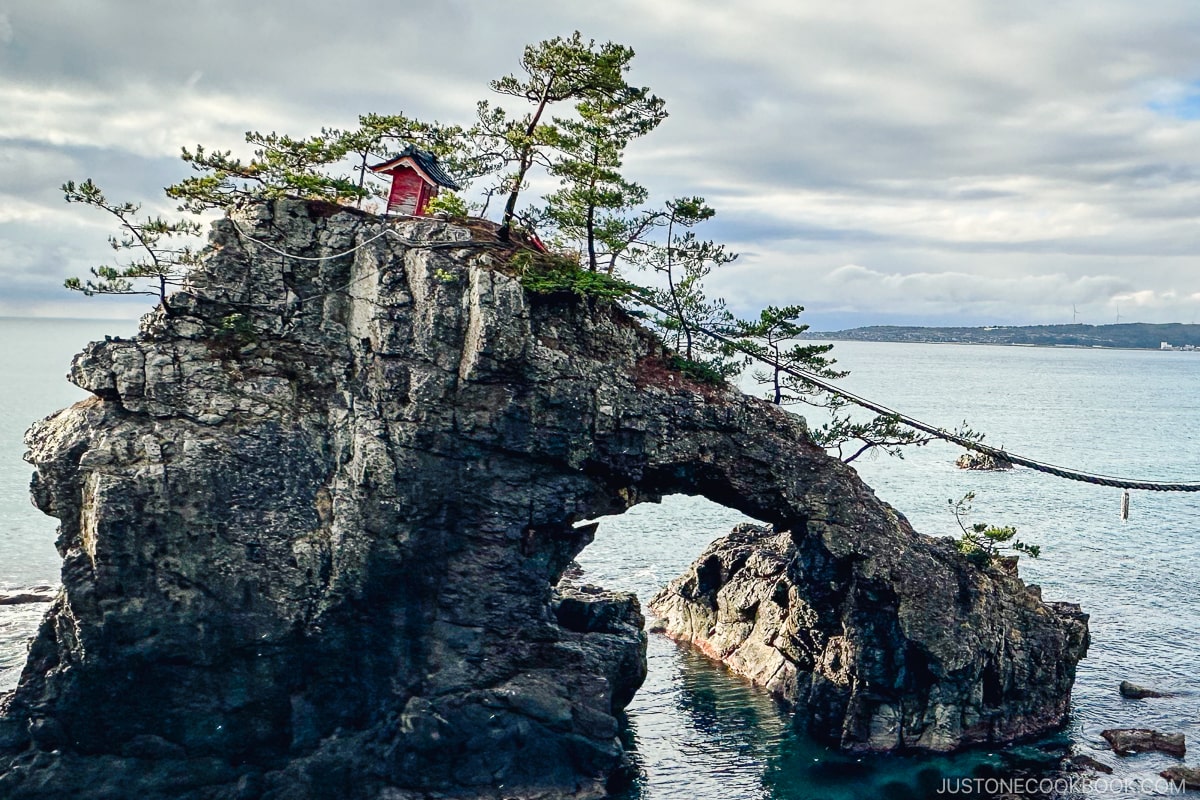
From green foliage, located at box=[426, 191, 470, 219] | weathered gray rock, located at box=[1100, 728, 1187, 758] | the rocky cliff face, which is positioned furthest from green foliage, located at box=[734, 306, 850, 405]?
weathered gray rock, located at box=[1100, 728, 1187, 758]

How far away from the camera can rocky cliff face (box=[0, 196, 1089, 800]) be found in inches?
1011

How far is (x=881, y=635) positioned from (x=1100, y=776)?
26.3 feet

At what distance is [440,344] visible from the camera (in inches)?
1095

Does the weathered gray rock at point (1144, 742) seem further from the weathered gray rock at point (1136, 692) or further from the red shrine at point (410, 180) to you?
the red shrine at point (410, 180)

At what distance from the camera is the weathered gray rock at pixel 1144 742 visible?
3148cm

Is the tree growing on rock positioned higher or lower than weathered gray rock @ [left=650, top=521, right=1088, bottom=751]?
higher

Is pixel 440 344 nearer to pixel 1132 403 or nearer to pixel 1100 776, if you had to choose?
pixel 1100 776

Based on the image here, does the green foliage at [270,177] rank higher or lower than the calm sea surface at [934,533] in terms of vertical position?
higher

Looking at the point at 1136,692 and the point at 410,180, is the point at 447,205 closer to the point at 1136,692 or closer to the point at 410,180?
the point at 410,180

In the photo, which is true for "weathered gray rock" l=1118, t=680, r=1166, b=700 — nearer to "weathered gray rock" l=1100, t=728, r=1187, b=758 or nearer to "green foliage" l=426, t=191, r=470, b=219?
"weathered gray rock" l=1100, t=728, r=1187, b=758

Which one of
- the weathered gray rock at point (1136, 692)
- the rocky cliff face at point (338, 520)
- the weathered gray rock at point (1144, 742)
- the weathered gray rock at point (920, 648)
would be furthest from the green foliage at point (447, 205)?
the weathered gray rock at point (1136, 692)

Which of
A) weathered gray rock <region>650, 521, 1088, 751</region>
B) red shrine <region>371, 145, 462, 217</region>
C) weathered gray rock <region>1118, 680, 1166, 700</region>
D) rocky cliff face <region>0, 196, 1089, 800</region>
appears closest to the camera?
rocky cliff face <region>0, 196, 1089, 800</region>

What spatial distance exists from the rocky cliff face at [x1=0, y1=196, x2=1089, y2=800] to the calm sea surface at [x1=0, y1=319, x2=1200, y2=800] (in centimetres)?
553

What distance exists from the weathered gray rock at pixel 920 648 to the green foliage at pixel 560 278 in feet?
37.0
